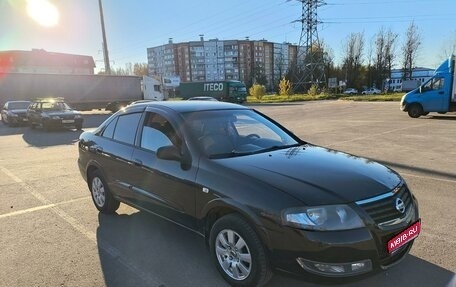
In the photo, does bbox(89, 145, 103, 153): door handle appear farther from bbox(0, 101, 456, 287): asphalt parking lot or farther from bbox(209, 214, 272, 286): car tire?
bbox(209, 214, 272, 286): car tire

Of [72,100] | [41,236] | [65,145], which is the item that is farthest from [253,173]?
[72,100]

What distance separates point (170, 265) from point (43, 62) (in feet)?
250

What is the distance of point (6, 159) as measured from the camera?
432 inches

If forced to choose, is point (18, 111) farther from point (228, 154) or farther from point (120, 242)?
point (228, 154)

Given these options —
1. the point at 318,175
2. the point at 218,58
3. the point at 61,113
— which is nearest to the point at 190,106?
the point at 318,175

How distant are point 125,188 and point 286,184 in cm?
248

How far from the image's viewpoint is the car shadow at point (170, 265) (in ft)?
11.3

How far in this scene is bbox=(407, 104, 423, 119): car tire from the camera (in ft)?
66.3

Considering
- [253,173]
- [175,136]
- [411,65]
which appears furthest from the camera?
[411,65]

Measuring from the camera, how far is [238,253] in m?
3.33

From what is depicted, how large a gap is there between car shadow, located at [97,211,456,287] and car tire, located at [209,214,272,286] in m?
0.15

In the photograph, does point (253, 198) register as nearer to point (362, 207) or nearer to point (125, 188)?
point (362, 207)

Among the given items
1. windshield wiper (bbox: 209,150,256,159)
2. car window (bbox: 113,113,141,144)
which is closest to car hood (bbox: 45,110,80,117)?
car window (bbox: 113,113,141,144)

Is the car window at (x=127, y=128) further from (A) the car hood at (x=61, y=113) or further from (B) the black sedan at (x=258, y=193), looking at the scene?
(A) the car hood at (x=61, y=113)
